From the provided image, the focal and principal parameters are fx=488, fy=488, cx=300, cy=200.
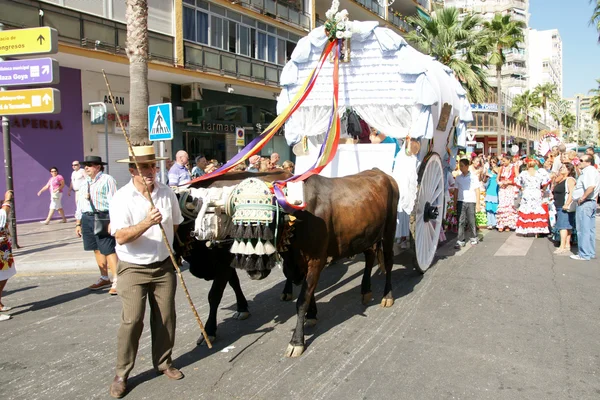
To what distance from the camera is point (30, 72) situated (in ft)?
28.6

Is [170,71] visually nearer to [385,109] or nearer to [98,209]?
[98,209]

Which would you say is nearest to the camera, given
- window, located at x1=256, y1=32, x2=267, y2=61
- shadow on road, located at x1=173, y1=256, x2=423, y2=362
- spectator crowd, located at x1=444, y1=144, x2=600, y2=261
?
shadow on road, located at x1=173, y1=256, x2=423, y2=362

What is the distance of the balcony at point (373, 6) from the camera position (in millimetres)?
28747

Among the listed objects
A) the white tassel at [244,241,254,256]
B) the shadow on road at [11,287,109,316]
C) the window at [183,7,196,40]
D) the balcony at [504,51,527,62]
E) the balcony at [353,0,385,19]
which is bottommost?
the shadow on road at [11,287,109,316]

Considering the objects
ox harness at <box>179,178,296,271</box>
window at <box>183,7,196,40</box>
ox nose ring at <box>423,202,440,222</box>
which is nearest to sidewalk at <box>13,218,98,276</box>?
ox harness at <box>179,178,296,271</box>

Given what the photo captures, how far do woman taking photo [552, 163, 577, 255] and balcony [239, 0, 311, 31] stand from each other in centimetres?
1484

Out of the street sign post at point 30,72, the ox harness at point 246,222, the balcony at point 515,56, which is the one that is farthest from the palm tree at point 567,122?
the ox harness at point 246,222

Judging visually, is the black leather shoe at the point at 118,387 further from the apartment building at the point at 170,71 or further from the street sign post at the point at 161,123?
the apartment building at the point at 170,71

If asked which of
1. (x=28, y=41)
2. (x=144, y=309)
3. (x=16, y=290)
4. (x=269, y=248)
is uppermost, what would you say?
(x=28, y=41)

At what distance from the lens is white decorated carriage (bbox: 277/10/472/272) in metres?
6.72

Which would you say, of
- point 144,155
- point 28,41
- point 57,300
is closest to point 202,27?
point 28,41

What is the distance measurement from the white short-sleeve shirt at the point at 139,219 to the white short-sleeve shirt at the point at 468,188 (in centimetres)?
728

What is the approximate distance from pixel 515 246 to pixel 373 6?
2441cm

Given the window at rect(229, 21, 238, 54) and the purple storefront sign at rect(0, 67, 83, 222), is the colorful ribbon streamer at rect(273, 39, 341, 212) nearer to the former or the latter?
the purple storefront sign at rect(0, 67, 83, 222)
